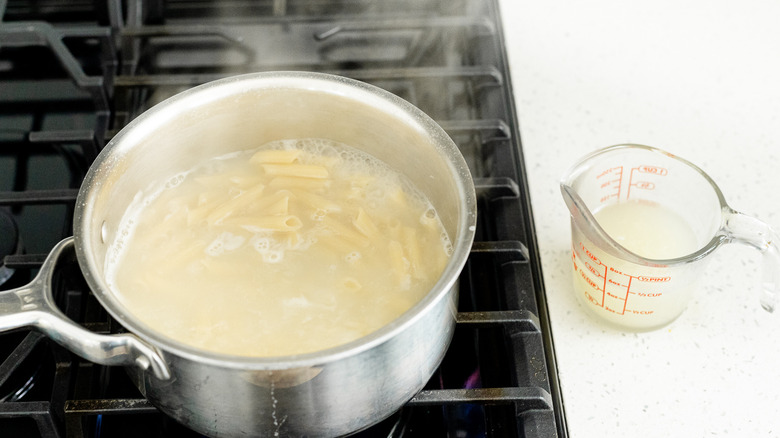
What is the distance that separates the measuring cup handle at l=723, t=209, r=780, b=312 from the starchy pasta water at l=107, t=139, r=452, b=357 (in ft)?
0.89

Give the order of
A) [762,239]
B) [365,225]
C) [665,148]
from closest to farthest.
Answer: [762,239] → [365,225] → [665,148]

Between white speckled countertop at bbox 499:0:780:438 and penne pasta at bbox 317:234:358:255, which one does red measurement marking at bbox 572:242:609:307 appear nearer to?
white speckled countertop at bbox 499:0:780:438

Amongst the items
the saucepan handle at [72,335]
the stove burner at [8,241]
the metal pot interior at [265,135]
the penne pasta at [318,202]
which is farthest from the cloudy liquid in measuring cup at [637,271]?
the stove burner at [8,241]

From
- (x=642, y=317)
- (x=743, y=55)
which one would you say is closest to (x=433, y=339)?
(x=642, y=317)

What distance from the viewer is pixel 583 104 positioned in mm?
1053

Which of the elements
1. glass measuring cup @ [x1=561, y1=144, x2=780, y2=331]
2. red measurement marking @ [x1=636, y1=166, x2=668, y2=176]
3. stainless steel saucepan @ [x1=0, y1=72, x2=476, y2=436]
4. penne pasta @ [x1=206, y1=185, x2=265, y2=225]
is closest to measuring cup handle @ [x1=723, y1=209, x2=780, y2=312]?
glass measuring cup @ [x1=561, y1=144, x2=780, y2=331]

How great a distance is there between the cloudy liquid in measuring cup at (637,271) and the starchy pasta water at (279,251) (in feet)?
0.49

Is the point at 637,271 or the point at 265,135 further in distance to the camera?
the point at 265,135

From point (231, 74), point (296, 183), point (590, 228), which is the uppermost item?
point (231, 74)

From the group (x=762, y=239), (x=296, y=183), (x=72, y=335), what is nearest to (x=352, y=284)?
(x=296, y=183)

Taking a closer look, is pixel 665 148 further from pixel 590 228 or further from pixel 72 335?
pixel 72 335

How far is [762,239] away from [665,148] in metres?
0.26

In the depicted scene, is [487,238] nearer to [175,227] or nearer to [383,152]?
[383,152]

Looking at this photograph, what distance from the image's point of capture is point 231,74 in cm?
109
